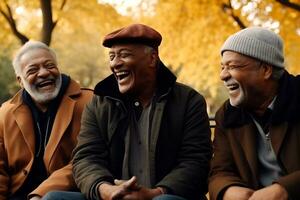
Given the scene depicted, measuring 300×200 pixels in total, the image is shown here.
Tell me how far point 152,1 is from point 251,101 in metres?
10.1

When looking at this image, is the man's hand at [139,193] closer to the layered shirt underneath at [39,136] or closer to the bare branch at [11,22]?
the layered shirt underneath at [39,136]

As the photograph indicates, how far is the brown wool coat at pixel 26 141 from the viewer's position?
4.64 m

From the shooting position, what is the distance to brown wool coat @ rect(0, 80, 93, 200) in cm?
464

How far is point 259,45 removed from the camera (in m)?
3.78

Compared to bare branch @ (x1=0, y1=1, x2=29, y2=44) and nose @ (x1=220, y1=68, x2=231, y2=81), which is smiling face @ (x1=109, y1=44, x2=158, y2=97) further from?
bare branch @ (x1=0, y1=1, x2=29, y2=44)

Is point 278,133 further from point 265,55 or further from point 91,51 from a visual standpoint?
point 91,51

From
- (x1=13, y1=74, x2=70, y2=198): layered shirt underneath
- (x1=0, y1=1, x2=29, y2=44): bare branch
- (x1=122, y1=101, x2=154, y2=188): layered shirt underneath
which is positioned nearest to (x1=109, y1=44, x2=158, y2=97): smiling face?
(x1=122, y1=101, x2=154, y2=188): layered shirt underneath

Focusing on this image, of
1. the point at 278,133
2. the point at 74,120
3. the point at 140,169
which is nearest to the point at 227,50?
the point at 278,133

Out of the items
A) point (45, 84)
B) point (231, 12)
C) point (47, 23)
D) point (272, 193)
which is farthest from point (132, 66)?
point (231, 12)

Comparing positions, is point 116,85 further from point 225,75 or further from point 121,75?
point 225,75

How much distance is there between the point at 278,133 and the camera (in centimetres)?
369

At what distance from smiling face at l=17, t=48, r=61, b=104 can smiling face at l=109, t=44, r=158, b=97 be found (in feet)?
2.45

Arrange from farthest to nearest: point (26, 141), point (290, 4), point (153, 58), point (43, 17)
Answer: point (43, 17), point (290, 4), point (26, 141), point (153, 58)

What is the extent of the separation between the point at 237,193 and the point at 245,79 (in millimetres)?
718
